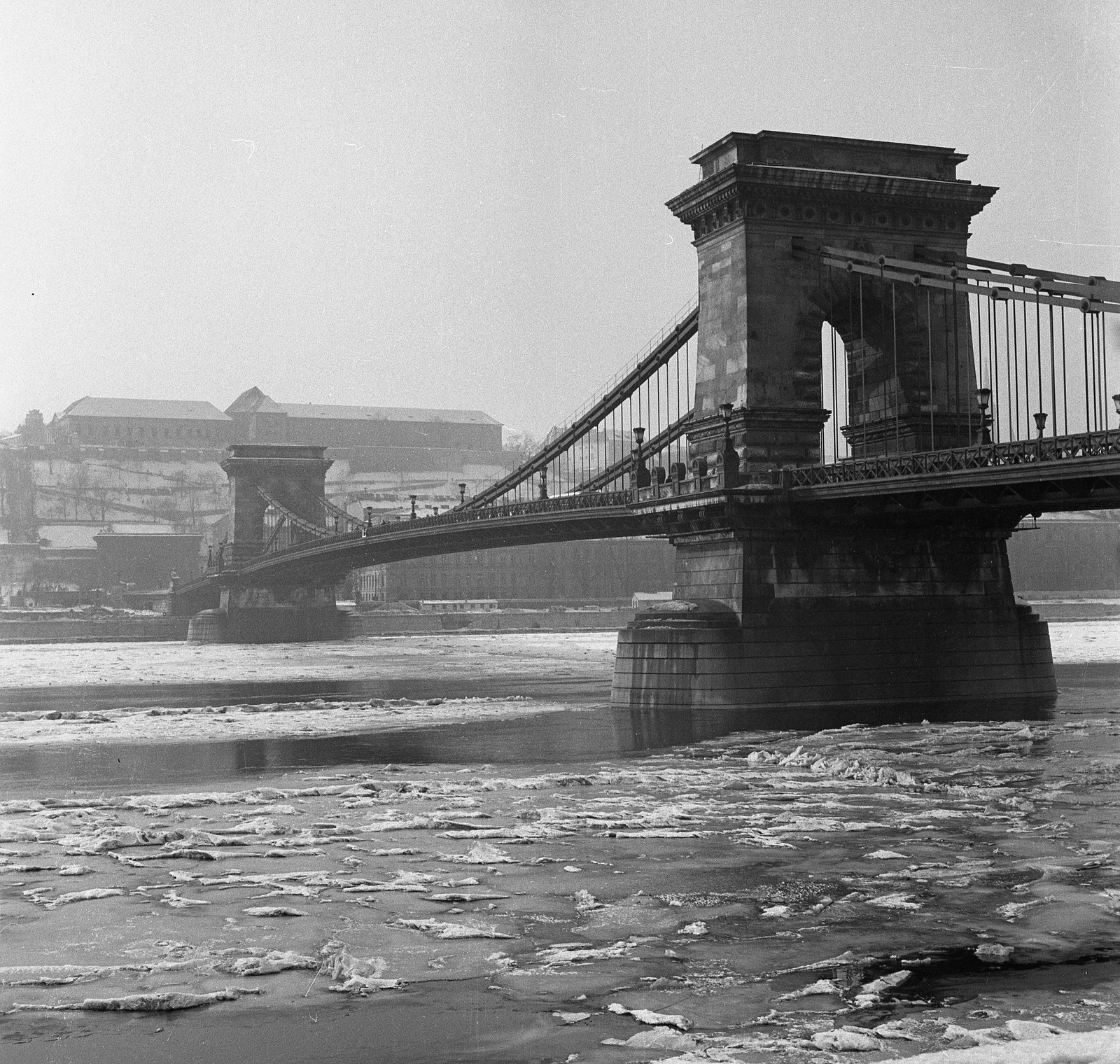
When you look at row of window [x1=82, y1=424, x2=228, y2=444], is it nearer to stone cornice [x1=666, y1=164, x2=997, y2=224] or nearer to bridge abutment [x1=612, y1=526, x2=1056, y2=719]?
stone cornice [x1=666, y1=164, x2=997, y2=224]

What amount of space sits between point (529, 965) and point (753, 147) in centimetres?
2785

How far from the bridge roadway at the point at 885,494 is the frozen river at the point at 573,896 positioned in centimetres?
462

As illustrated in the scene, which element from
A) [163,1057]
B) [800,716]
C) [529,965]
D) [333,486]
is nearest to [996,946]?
[529,965]

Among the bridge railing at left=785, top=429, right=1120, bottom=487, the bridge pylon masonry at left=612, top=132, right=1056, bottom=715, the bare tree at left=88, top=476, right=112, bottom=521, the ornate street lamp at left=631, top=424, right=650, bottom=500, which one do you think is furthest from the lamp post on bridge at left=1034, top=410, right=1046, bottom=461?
the bare tree at left=88, top=476, right=112, bottom=521

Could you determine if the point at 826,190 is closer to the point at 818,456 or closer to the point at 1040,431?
the point at 818,456

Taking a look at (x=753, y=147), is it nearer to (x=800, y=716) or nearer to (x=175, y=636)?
(x=800, y=716)

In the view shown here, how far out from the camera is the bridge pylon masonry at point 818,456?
110 ft

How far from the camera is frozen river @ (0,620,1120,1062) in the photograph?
30.3 feet

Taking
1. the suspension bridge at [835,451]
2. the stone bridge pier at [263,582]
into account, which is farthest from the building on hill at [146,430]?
the suspension bridge at [835,451]

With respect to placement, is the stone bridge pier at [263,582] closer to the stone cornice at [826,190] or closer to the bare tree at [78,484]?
the stone cornice at [826,190]

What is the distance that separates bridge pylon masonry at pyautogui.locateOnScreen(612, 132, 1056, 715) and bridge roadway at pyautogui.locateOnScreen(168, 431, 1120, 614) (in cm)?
24

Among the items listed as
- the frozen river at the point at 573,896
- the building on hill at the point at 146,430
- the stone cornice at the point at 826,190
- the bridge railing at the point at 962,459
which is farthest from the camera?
the building on hill at the point at 146,430

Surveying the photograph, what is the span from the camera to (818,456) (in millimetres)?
35469

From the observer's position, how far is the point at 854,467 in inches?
1227
